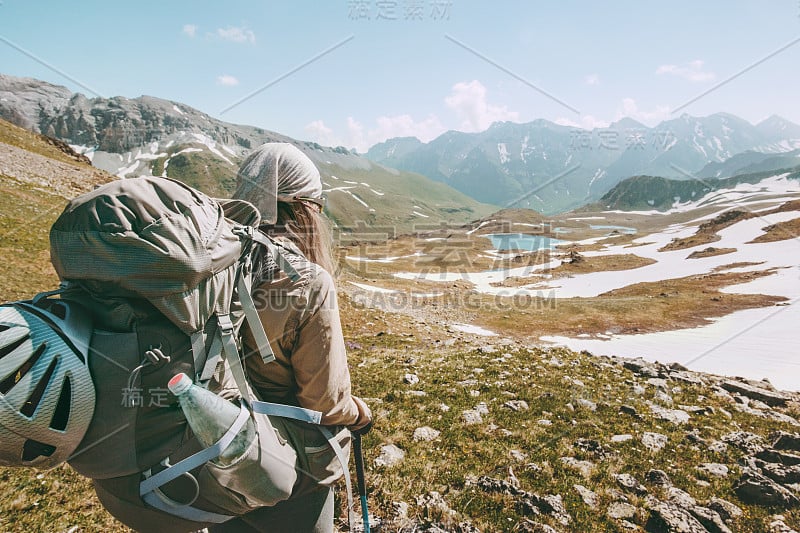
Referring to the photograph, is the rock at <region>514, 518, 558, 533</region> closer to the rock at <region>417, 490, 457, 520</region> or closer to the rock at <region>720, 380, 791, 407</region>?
the rock at <region>417, 490, 457, 520</region>

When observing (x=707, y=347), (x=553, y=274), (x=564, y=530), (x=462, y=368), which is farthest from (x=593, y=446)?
(x=553, y=274)

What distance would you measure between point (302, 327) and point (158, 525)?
1664 millimetres

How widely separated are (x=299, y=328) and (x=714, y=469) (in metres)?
10.2

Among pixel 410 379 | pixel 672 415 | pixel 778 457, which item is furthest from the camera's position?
pixel 410 379

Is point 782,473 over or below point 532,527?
below

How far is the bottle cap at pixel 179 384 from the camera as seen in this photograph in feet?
7.16

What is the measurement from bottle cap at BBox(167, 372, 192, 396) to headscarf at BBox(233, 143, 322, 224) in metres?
1.41

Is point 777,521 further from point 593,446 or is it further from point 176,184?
point 176,184

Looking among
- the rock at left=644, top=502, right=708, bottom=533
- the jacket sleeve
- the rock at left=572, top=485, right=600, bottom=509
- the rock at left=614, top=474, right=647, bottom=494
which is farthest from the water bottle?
the rock at left=614, top=474, right=647, bottom=494

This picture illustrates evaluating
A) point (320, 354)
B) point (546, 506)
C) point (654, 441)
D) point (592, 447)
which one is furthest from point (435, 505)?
point (654, 441)

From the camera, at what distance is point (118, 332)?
87.0 inches

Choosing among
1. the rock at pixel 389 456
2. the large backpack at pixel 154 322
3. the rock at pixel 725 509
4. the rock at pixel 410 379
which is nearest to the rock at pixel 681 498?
the rock at pixel 725 509

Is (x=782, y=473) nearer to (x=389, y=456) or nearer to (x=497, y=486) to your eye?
(x=497, y=486)

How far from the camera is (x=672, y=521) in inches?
251
